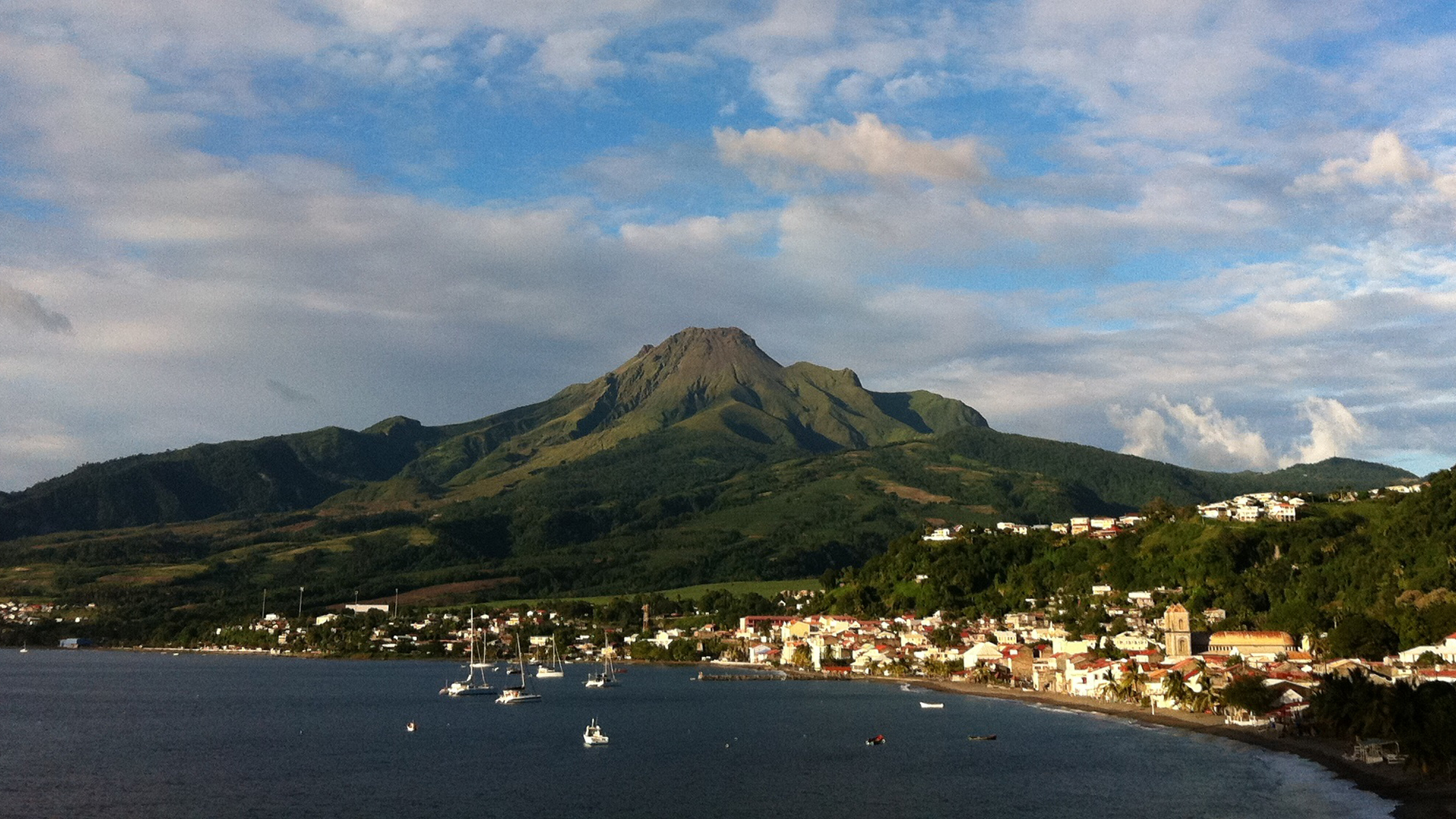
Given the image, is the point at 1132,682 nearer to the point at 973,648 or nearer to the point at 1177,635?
the point at 1177,635

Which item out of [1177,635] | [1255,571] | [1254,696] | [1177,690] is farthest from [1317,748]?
[1255,571]

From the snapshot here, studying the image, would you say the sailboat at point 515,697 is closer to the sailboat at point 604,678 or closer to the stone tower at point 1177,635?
the sailboat at point 604,678

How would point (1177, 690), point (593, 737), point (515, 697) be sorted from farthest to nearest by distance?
1. point (515, 697)
2. point (1177, 690)
3. point (593, 737)

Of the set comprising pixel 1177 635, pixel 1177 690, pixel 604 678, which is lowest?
pixel 604 678

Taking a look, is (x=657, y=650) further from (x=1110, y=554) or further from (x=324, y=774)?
(x=324, y=774)

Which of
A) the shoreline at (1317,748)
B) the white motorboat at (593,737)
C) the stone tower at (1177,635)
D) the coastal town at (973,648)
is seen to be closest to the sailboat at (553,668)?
the coastal town at (973,648)

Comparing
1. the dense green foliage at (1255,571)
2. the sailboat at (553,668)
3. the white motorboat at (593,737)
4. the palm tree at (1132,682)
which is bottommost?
the sailboat at (553,668)

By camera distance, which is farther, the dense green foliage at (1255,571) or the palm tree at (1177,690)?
the dense green foliage at (1255,571)

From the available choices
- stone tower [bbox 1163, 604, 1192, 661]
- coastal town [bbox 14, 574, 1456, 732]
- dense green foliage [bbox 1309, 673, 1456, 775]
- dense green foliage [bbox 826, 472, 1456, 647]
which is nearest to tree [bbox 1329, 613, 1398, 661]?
dense green foliage [bbox 826, 472, 1456, 647]
